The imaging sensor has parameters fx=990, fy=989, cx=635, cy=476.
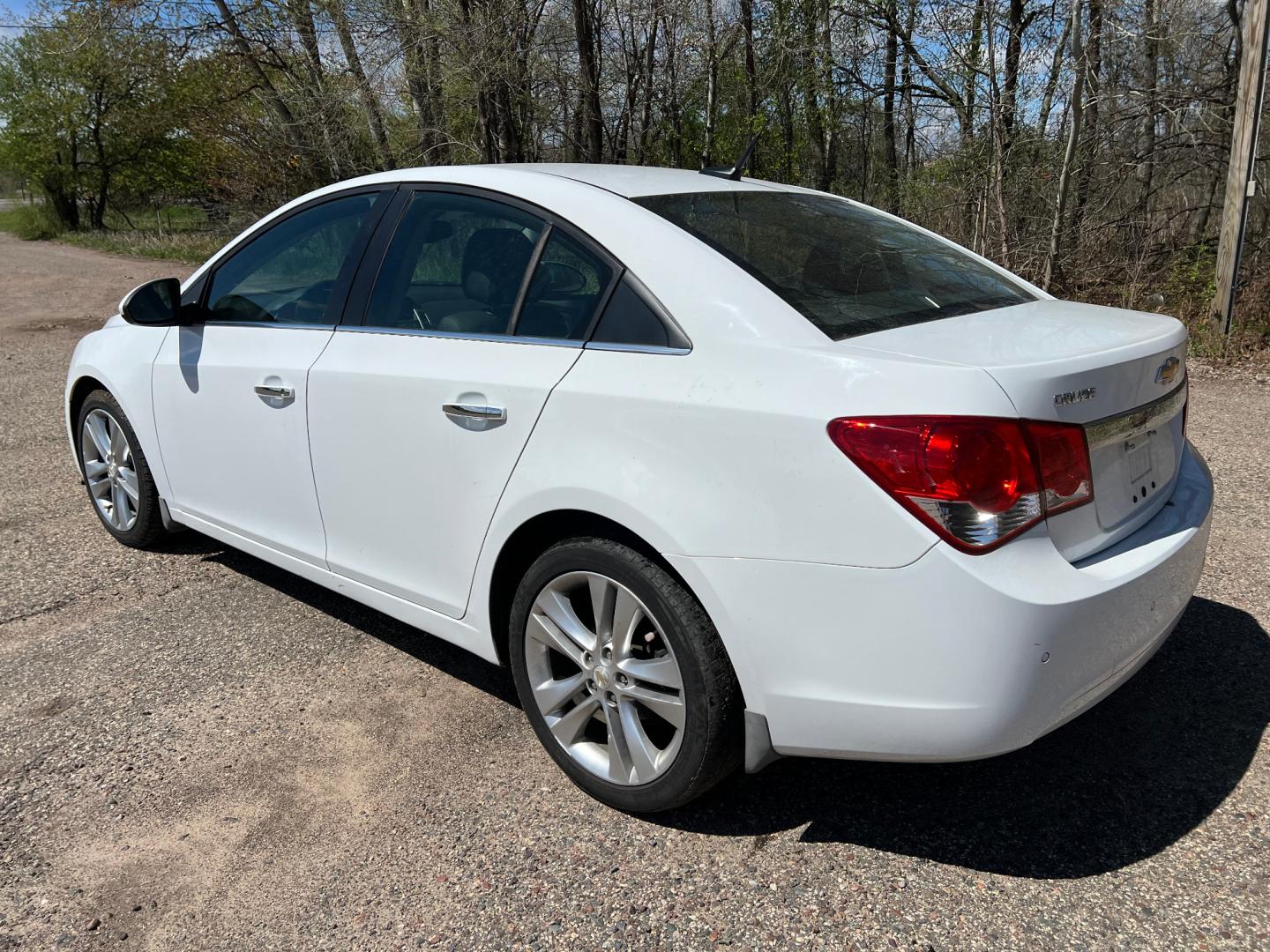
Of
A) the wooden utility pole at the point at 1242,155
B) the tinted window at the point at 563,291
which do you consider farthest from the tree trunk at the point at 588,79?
the tinted window at the point at 563,291

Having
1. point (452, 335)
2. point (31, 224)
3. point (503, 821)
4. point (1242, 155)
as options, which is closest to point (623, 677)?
point (503, 821)

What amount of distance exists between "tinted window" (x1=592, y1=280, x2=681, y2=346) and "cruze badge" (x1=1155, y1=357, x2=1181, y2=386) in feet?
3.98

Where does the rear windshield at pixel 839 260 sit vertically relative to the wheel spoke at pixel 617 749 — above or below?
above

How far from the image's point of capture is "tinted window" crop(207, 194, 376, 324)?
3.43m

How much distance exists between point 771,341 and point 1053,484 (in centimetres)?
68

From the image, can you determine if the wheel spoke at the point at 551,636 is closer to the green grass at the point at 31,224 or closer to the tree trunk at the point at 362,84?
the tree trunk at the point at 362,84

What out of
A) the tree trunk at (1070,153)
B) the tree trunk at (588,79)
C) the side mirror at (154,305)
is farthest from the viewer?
the tree trunk at (588,79)

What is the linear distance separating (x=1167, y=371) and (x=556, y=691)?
1813 millimetres

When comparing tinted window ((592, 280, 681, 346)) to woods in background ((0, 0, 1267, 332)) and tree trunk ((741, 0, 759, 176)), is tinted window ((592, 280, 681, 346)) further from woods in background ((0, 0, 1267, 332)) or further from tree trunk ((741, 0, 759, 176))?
tree trunk ((741, 0, 759, 176))

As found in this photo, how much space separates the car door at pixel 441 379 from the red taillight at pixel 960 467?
2.94 feet

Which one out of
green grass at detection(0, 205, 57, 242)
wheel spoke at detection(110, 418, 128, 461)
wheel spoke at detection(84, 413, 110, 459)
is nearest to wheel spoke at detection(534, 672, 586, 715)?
wheel spoke at detection(110, 418, 128, 461)

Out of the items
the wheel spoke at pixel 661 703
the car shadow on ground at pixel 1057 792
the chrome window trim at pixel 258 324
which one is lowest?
the car shadow on ground at pixel 1057 792

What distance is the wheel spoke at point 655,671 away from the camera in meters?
2.42

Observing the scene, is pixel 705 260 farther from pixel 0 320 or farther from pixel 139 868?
pixel 0 320
